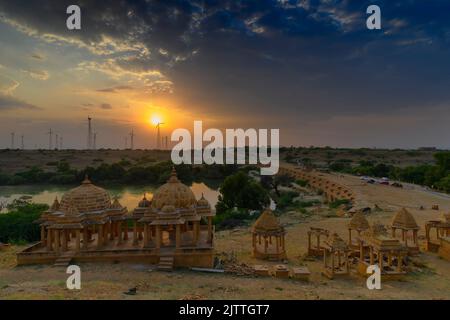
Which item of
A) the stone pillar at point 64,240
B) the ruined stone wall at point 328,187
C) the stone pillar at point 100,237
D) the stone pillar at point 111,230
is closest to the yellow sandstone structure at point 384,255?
the stone pillar at point 100,237

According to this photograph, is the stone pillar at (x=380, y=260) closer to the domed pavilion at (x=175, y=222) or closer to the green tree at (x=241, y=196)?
the domed pavilion at (x=175, y=222)

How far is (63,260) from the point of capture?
56.2 feet

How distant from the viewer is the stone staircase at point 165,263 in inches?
649

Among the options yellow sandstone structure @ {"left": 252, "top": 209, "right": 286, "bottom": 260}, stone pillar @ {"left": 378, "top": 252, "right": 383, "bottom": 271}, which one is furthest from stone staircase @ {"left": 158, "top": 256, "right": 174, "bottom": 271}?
stone pillar @ {"left": 378, "top": 252, "right": 383, "bottom": 271}

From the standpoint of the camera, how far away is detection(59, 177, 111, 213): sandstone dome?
1806 cm

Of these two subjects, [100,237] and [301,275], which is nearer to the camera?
[301,275]

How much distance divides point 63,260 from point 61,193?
4732cm

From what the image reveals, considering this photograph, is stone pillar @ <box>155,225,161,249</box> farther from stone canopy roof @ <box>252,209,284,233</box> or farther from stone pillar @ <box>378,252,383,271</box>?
stone pillar @ <box>378,252,383,271</box>

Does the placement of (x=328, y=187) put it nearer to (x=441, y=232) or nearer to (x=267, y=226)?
(x=441, y=232)

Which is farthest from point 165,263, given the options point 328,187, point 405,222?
point 328,187

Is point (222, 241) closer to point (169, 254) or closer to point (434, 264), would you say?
point (169, 254)
